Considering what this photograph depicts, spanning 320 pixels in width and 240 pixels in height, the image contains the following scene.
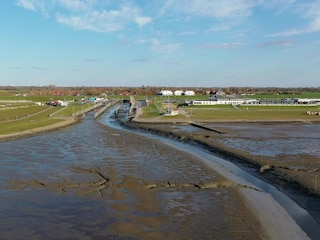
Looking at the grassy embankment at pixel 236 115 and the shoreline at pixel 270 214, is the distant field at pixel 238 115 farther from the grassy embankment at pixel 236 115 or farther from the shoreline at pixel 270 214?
the shoreline at pixel 270 214

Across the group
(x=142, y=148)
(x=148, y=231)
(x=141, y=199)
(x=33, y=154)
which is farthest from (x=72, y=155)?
(x=148, y=231)

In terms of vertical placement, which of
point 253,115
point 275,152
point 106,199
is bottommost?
point 275,152

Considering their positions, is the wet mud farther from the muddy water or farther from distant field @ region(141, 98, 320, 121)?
distant field @ region(141, 98, 320, 121)

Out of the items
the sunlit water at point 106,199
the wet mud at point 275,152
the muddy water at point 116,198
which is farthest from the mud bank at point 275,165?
the sunlit water at point 106,199

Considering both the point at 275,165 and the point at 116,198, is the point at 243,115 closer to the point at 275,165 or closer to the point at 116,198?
the point at 275,165

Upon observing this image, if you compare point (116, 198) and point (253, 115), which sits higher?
point (253, 115)

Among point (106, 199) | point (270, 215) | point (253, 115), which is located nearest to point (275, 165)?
point (270, 215)

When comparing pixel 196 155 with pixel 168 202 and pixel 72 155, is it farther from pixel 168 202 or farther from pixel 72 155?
pixel 168 202

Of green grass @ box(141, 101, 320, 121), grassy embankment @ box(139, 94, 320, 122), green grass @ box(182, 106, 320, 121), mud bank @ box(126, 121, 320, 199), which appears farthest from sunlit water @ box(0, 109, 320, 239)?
green grass @ box(182, 106, 320, 121)
